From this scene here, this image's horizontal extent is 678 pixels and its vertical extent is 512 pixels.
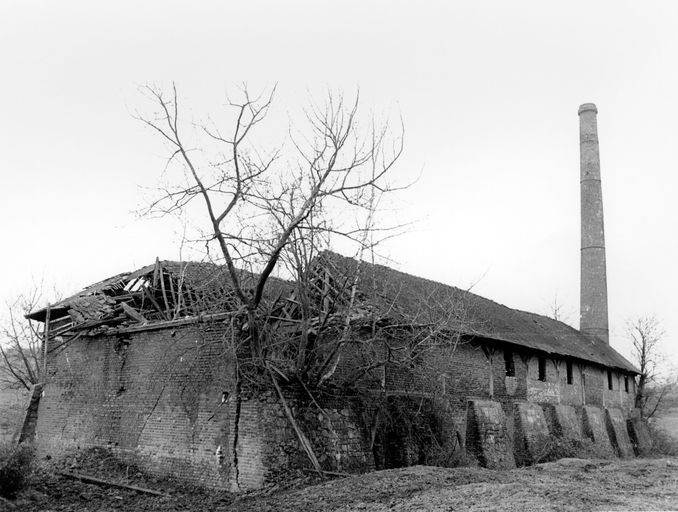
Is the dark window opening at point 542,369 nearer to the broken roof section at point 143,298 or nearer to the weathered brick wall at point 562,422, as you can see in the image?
the weathered brick wall at point 562,422

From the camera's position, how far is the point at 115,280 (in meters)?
18.0

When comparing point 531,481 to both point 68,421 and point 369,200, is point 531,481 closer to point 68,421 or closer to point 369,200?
point 369,200

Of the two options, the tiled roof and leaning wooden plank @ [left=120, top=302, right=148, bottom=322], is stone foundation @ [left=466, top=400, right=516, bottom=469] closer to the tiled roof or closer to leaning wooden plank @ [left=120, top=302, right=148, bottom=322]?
the tiled roof

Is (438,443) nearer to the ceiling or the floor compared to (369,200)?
nearer to the floor

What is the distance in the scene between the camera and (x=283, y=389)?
13.8 metres

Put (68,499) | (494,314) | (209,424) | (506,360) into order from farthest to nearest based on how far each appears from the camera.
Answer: (494,314) → (506,360) → (209,424) → (68,499)

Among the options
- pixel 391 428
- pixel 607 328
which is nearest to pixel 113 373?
pixel 391 428

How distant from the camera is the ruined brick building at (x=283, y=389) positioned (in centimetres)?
1384

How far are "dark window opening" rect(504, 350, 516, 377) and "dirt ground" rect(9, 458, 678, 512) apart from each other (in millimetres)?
7635

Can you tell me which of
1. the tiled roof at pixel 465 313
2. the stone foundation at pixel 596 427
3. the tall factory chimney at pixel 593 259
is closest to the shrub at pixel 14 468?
the tiled roof at pixel 465 313

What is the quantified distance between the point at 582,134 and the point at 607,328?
35.1ft

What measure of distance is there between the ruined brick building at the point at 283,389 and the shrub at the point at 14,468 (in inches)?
114

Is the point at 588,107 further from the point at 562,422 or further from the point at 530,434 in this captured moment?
the point at 530,434

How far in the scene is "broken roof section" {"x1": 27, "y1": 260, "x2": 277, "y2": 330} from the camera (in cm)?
1558
